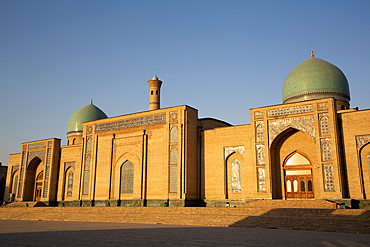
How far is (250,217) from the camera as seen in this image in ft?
34.4

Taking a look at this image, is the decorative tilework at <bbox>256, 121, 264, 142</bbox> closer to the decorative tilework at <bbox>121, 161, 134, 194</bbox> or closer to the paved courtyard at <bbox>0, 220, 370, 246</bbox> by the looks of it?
the decorative tilework at <bbox>121, 161, 134, 194</bbox>

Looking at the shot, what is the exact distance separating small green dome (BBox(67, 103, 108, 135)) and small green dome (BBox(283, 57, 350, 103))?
14716 millimetres

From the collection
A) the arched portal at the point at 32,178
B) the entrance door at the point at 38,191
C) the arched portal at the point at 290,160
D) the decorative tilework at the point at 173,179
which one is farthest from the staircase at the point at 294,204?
the arched portal at the point at 32,178

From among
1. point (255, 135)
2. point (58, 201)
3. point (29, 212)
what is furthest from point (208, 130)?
point (58, 201)

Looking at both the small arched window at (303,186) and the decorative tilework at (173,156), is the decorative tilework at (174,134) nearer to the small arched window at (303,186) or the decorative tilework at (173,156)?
the decorative tilework at (173,156)

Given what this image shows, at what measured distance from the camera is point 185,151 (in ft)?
55.2

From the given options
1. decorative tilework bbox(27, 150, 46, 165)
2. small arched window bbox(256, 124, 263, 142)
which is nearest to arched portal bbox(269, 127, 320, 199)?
small arched window bbox(256, 124, 263, 142)

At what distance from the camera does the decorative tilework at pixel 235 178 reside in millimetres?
16203

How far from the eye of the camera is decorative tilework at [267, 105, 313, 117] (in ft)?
48.1

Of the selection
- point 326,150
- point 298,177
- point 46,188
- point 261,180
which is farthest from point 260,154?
point 46,188

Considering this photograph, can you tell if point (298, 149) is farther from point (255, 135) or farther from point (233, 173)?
point (233, 173)

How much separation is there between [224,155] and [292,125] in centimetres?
Result: 348

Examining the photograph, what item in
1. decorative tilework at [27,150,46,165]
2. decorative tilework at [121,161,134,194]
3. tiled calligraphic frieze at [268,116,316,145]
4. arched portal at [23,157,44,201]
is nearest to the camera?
tiled calligraphic frieze at [268,116,316,145]

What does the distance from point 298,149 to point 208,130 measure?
14.6ft
